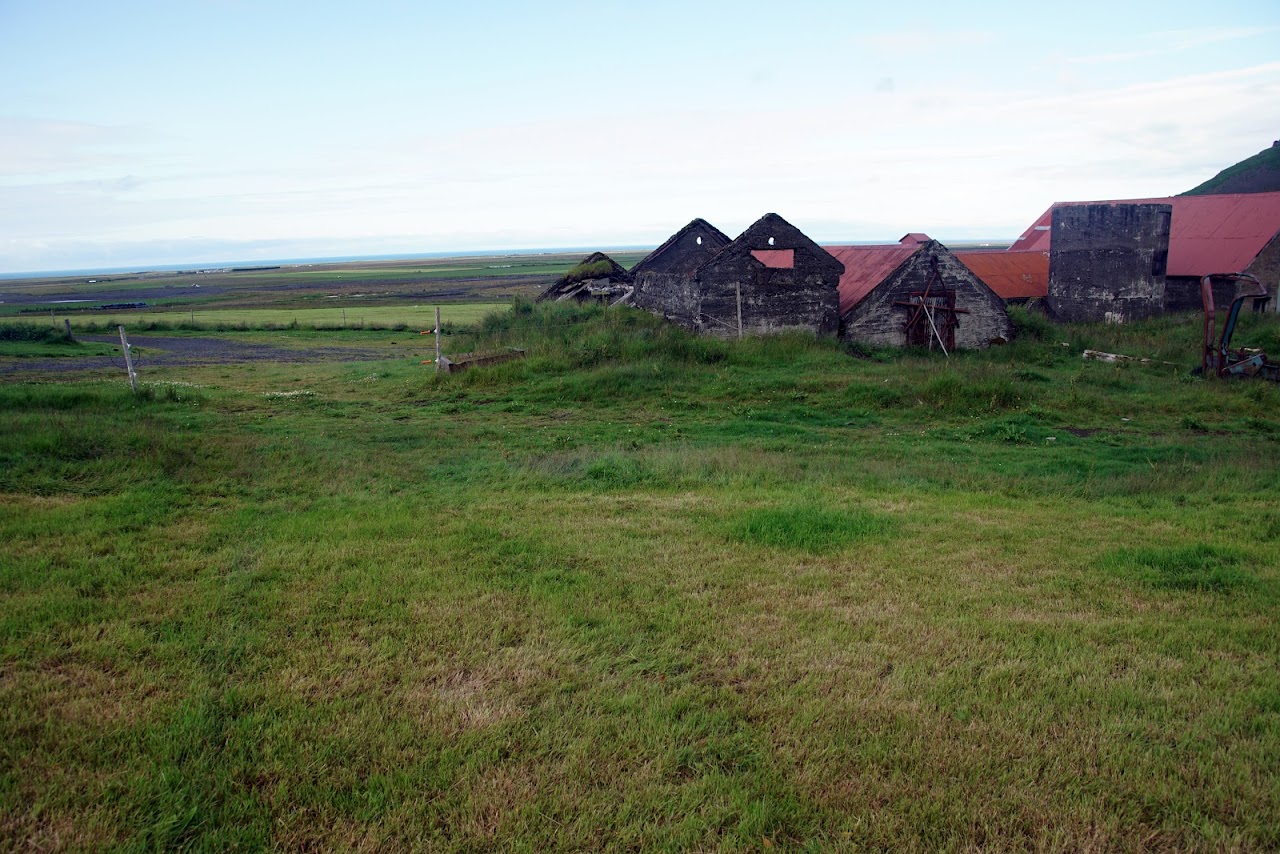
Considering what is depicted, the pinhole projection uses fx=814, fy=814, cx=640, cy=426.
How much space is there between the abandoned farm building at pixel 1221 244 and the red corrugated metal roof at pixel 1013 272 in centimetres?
120

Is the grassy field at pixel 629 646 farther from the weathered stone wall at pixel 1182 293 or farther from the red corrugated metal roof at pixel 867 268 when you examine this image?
the weathered stone wall at pixel 1182 293

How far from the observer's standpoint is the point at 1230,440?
1190 centimetres

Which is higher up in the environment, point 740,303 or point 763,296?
point 763,296

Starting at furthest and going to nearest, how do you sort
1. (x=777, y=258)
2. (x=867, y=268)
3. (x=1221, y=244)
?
1. (x=1221, y=244)
2. (x=867, y=268)
3. (x=777, y=258)

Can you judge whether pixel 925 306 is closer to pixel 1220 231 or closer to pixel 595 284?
pixel 595 284

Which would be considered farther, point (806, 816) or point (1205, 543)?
point (1205, 543)

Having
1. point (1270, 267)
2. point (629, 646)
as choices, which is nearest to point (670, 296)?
point (629, 646)

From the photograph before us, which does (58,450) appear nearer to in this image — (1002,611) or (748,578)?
(748,578)

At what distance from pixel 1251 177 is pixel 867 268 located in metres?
38.0

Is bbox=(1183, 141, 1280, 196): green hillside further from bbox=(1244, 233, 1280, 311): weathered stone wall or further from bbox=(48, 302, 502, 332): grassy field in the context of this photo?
bbox=(48, 302, 502, 332): grassy field

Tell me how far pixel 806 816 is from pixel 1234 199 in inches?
1474

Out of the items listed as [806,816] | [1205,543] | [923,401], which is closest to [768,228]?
[923,401]

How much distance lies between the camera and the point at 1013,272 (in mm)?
30250

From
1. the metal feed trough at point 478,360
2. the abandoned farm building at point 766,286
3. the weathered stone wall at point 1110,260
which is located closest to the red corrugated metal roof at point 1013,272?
the weathered stone wall at point 1110,260
